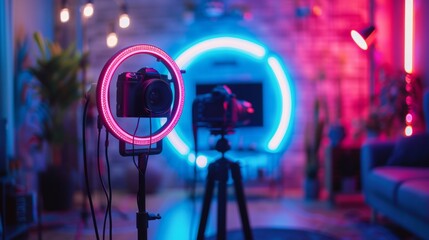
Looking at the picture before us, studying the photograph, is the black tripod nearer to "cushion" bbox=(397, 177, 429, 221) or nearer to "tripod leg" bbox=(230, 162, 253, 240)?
"tripod leg" bbox=(230, 162, 253, 240)

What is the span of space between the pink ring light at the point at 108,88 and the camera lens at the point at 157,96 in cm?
4

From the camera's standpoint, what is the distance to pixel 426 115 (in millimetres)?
3719

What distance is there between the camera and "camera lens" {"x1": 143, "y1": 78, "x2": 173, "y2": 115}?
1643 millimetres

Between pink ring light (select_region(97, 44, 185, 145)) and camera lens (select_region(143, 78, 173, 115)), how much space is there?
0.14ft

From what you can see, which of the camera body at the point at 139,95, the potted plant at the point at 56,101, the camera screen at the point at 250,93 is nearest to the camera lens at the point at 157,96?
the camera body at the point at 139,95

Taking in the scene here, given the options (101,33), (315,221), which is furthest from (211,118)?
(101,33)

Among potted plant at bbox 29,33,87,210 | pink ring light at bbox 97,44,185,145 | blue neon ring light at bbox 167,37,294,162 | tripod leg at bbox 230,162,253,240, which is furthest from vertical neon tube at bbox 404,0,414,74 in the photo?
pink ring light at bbox 97,44,185,145

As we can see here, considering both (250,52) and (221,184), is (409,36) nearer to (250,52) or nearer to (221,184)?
(250,52)

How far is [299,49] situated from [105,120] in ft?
13.2

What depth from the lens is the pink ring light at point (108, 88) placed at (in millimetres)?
1540

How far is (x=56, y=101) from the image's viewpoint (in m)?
4.23

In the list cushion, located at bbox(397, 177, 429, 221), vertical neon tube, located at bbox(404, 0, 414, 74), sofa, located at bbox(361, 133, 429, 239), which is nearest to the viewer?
cushion, located at bbox(397, 177, 429, 221)

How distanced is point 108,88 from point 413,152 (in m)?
2.76

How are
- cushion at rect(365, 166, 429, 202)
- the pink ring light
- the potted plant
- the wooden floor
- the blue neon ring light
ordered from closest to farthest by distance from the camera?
the pink ring light, cushion at rect(365, 166, 429, 202), the wooden floor, the potted plant, the blue neon ring light
